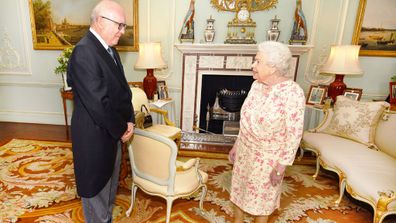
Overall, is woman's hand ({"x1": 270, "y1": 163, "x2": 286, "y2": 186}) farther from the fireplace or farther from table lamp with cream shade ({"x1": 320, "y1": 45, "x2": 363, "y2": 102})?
the fireplace

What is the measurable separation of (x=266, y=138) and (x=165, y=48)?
2963 mm

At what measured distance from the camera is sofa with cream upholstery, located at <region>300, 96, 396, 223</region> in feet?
6.62

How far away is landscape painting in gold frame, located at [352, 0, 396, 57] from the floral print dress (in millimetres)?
2996

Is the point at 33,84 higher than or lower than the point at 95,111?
lower

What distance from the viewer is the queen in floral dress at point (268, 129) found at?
4.78 feet

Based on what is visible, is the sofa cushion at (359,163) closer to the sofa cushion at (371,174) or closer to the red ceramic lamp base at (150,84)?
the sofa cushion at (371,174)

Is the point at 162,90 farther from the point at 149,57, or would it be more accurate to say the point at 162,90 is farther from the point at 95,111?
the point at 95,111

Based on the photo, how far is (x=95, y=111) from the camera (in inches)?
54.6

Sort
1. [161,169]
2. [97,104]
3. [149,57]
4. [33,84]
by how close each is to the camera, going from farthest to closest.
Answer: [33,84], [149,57], [161,169], [97,104]

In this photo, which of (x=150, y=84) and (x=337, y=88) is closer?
(x=337, y=88)

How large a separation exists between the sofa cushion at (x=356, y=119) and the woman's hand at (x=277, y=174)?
1.85 metres

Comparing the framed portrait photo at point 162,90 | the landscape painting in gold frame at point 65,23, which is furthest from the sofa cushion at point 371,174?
the landscape painting in gold frame at point 65,23

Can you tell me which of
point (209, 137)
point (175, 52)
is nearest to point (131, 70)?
point (175, 52)

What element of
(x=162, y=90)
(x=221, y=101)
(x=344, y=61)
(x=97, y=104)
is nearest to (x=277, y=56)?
(x=97, y=104)
